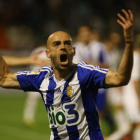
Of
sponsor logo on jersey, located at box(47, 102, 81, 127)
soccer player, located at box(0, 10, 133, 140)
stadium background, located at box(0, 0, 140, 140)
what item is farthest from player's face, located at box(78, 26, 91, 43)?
stadium background, located at box(0, 0, 140, 140)

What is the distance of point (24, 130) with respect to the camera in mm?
9859

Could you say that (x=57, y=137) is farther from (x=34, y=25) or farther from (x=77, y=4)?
(x=77, y=4)

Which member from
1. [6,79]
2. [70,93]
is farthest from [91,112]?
[6,79]

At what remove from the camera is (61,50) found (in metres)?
4.01

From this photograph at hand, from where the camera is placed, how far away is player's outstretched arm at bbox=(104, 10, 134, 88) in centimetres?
344

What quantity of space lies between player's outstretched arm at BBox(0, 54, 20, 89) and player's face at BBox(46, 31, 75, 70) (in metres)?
0.60

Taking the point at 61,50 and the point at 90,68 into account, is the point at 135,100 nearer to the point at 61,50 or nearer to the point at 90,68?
the point at 90,68

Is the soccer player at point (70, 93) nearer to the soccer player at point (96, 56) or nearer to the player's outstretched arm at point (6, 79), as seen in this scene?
the player's outstretched arm at point (6, 79)

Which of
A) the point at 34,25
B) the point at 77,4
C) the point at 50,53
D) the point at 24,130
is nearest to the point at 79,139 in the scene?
the point at 50,53

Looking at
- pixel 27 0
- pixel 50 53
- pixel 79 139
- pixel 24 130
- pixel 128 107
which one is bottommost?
pixel 24 130

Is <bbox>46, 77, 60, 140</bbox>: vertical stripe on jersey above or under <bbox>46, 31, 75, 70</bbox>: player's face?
under

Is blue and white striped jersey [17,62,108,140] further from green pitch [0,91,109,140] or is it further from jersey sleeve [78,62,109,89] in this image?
green pitch [0,91,109,140]

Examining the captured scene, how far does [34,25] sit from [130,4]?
19.4 feet

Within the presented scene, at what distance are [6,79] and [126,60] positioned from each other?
5.34ft
